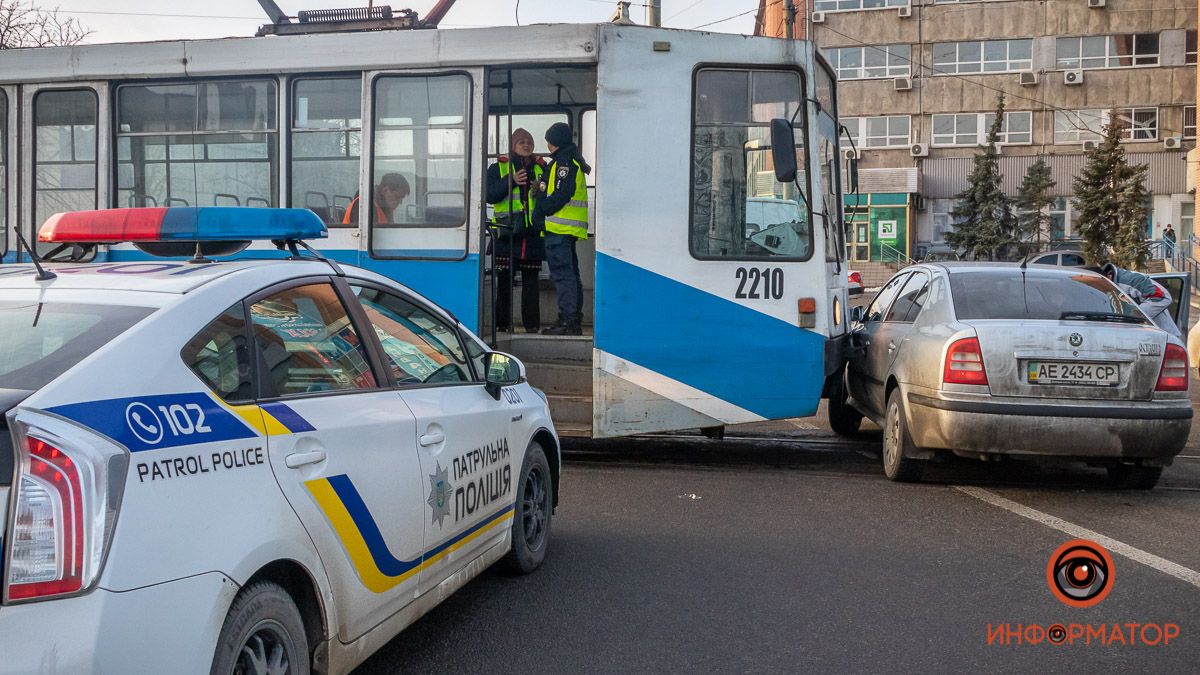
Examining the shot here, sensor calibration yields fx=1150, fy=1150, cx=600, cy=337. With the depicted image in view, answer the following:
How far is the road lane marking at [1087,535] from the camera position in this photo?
570 cm

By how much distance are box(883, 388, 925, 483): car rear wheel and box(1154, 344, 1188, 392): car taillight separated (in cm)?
159

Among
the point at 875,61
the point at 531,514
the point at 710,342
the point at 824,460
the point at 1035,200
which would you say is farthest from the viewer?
the point at 875,61

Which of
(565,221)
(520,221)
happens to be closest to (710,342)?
(565,221)

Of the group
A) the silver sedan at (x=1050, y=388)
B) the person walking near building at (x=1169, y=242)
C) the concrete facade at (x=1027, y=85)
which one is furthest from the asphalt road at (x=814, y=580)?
the concrete facade at (x=1027, y=85)

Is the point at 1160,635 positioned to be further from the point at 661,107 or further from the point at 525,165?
the point at 525,165

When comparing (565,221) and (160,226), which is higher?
(565,221)

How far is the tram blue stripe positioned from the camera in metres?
8.23

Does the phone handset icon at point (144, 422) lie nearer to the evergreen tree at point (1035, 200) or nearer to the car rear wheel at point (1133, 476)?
the car rear wheel at point (1133, 476)

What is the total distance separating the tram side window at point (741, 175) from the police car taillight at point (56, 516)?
20.0ft

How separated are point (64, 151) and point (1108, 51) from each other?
1977 inches

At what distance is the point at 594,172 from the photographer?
8.70 metres

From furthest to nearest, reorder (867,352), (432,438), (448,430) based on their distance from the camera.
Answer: (867,352)
(448,430)
(432,438)

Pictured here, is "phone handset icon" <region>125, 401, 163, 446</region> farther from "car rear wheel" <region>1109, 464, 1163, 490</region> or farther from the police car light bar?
"car rear wheel" <region>1109, 464, 1163, 490</region>

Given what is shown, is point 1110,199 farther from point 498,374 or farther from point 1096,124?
point 498,374
